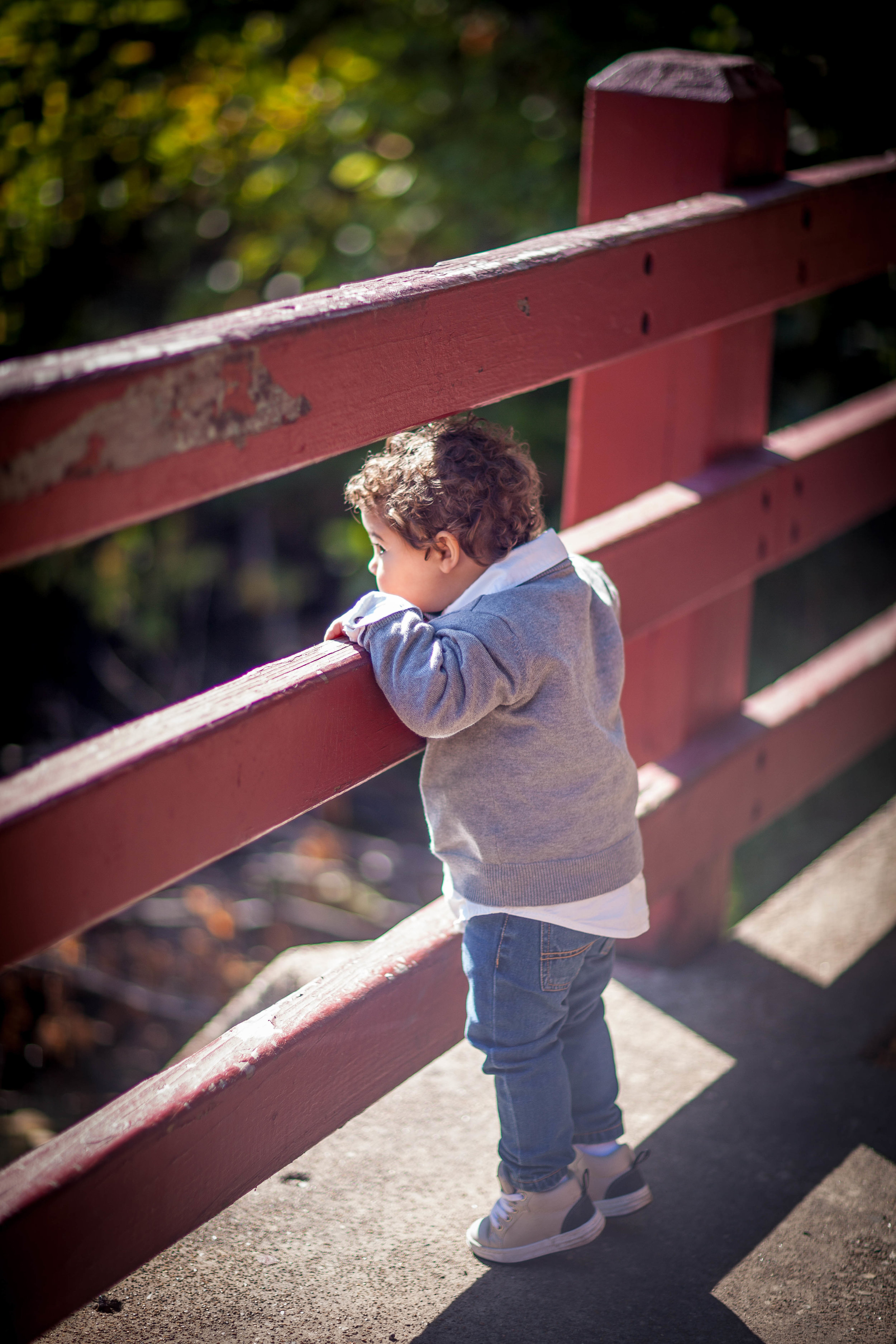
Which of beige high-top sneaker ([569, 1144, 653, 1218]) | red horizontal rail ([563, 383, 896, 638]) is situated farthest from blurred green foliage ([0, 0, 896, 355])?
beige high-top sneaker ([569, 1144, 653, 1218])

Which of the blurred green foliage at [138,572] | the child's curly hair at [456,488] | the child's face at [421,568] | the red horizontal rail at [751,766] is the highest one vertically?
the child's curly hair at [456,488]

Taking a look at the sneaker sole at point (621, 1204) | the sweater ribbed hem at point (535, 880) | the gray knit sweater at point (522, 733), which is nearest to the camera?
the gray knit sweater at point (522, 733)

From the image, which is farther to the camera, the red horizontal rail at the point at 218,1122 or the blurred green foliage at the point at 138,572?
the blurred green foliage at the point at 138,572

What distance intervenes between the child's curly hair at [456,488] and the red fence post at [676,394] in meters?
0.51

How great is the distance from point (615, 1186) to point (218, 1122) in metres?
0.62

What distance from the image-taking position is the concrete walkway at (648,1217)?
4.64 ft

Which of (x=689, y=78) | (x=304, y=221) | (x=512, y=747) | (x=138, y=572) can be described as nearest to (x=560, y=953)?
(x=512, y=747)

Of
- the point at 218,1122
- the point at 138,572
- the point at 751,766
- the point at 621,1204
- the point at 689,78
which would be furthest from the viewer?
the point at 138,572

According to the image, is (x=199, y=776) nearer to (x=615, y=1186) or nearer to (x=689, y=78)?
(x=615, y=1186)

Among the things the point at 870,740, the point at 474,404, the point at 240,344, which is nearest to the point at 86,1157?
the point at 240,344

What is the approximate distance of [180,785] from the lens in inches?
43.3

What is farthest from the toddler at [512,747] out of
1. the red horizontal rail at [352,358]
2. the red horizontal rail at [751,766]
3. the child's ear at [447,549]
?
the red horizontal rail at [751,766]

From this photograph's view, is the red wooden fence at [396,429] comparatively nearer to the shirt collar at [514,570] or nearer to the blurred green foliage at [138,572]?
the shirt collar at [514,570]

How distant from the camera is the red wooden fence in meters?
0.99
